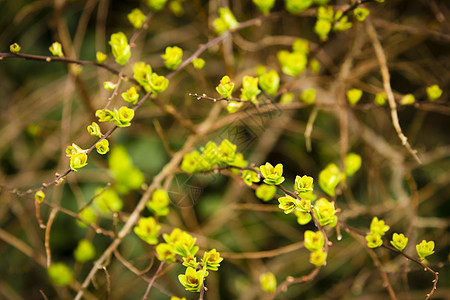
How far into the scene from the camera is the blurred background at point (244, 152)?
3.92ft

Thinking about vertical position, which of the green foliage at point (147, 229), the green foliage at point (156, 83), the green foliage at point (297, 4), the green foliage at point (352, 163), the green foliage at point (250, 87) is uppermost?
the green foliage at point (297, 4)

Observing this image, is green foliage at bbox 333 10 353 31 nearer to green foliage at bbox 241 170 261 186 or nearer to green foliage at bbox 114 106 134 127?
green foliage at bbox 241 170 261 186

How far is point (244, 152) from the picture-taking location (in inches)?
49.0

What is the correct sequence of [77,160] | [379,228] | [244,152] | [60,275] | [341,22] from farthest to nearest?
[244,152] < [60,275] < [341,22] < [379,228] < [77,160]

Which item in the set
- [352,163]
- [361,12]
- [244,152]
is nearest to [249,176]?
[352,163]

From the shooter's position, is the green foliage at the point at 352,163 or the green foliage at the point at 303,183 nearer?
the green foliage at the point at 303,183

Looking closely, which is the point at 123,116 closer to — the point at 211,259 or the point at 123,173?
the point at 211,259

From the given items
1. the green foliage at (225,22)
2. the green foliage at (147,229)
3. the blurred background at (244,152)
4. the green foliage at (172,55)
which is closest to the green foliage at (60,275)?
the blurred background at (244,152)

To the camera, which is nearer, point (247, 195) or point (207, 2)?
point (247, 195)

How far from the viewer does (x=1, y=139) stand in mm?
1313

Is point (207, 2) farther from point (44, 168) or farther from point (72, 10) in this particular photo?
point (44, 168)

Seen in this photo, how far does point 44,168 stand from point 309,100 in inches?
44.5

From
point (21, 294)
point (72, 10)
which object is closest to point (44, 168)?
point (21, 294)

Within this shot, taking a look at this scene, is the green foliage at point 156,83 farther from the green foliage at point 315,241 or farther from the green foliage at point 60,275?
the green foliage at point 60,275
